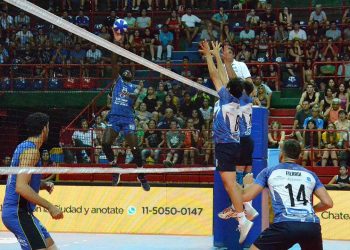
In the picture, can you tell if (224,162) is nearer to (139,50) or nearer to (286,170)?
(286,170)

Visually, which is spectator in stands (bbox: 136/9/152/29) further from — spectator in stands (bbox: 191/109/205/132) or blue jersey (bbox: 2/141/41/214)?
blue jersey (bbox: 2/141/41/214)

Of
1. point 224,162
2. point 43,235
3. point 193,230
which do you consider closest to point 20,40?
point 193,230

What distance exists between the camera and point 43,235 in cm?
729

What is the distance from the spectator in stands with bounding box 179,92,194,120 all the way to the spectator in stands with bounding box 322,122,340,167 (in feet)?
10.3

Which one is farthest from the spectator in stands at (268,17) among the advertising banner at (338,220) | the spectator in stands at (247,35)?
the advertising banner at (338,220)

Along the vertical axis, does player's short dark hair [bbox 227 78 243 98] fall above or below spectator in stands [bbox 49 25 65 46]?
below

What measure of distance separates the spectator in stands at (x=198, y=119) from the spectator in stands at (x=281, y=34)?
192 inches

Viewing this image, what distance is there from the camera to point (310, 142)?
1711cm

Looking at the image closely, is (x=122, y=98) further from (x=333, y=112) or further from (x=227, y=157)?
(x=333, y=112)

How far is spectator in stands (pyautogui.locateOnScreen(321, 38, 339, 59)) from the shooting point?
21031mm

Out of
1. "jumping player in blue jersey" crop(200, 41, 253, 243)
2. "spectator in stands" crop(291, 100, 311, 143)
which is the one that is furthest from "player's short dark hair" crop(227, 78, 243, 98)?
"spectator in stands" crop(291, 100, 311, 143)

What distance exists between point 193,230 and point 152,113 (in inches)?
152

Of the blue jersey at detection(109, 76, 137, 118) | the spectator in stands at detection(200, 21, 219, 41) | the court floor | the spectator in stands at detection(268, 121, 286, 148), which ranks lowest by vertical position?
the court floor

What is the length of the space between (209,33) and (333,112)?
582 cm
